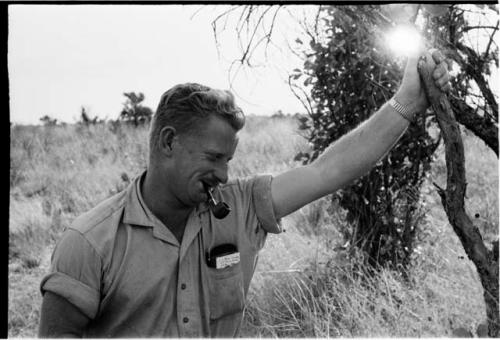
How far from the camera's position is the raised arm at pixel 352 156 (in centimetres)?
232

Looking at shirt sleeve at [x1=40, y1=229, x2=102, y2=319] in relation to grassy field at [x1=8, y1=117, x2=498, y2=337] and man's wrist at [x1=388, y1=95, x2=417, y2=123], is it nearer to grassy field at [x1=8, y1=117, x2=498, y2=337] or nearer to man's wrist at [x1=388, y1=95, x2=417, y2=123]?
man's wrist at [x1=388, y1=95, x2=417, y2=123]

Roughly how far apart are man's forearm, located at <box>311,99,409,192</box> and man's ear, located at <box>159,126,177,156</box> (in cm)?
57

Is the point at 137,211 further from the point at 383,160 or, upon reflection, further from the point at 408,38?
the point at 383,160

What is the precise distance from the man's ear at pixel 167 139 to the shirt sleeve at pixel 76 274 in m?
0.43

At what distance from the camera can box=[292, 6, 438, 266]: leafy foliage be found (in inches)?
169

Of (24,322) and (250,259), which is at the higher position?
(250,259)

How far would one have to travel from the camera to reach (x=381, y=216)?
4523 mm

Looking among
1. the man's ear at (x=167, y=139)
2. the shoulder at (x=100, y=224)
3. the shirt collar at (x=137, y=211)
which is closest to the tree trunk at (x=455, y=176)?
the man's ear at (x=167, y=139)

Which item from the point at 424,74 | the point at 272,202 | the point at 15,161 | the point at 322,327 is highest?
the point at 15,161

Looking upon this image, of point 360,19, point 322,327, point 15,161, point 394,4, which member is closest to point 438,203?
point 322,327

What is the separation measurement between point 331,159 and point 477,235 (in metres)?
0.60

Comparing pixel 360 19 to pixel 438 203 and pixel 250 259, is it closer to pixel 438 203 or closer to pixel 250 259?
pixel 250 259

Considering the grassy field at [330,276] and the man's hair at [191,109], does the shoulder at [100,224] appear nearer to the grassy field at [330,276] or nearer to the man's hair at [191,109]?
the man's hair at [191,109]

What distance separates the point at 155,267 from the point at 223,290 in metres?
0.30
